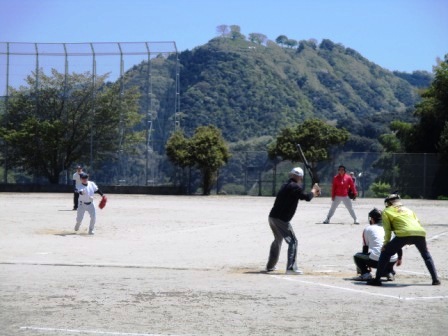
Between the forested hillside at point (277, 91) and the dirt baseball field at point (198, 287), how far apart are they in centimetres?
7343

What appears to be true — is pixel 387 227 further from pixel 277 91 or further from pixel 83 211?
pixel 277 91

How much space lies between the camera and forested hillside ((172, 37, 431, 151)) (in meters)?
124

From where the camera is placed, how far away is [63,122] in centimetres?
5688

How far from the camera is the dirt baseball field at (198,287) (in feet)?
31.9

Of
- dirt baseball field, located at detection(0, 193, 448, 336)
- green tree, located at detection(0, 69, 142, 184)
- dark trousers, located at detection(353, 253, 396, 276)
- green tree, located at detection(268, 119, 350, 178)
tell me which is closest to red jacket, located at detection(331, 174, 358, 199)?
dirt baseball field, located at detection(0, 193, 448, 336)

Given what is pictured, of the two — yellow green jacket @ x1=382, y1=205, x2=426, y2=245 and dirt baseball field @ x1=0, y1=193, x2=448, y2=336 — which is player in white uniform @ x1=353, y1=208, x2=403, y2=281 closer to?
dirt baseball field @ x1=0, y1=193, x2=448, y2=336

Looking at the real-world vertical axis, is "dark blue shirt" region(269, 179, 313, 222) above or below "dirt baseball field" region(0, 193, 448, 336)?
above

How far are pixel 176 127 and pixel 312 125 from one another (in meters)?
8.97

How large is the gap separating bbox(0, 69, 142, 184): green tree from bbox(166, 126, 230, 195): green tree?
3259 mm

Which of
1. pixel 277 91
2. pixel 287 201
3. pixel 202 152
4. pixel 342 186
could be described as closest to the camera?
pixel 287 201

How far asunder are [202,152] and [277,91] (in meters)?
87.3

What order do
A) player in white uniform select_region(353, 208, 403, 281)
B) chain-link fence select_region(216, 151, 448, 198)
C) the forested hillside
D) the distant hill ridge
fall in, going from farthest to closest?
the forested hillside → the distant hill ridge → chain-link fence select_region(216, 151, 448, 198) → player in white uniform select_region(353, 208, 403, 281)

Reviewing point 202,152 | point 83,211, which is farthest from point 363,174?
point 83,211

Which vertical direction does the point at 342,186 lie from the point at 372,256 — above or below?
above
